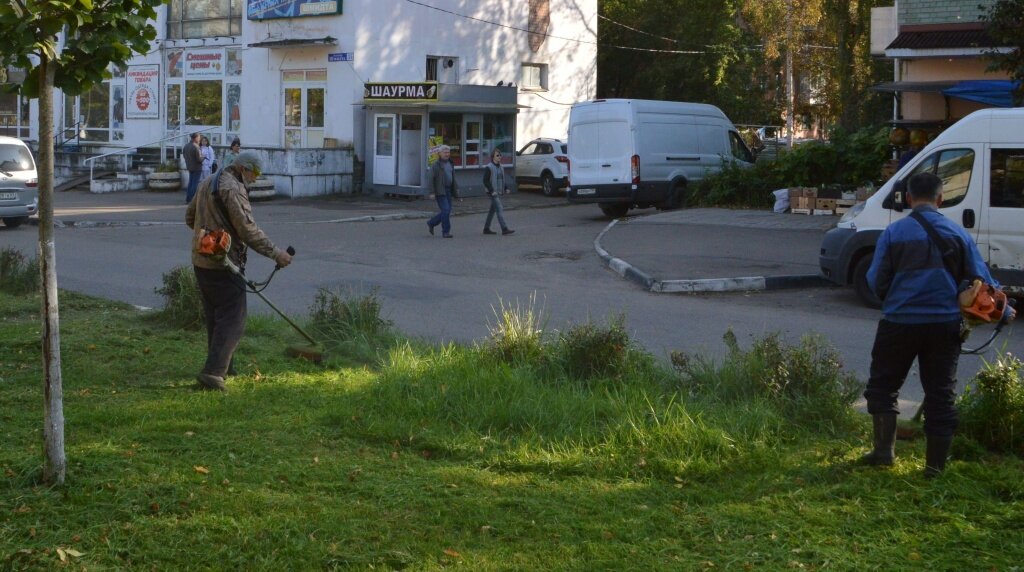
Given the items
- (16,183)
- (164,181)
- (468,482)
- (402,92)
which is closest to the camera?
(468,482)

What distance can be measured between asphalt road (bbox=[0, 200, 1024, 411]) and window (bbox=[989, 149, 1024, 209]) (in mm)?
1791

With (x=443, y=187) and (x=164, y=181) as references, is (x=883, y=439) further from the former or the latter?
(x=164, y=181)

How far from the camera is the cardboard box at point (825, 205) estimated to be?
22673 mm

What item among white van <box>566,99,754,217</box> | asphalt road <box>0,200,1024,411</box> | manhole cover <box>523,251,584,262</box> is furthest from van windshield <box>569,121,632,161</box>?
manhole cover <box>523,251,584,262</box>

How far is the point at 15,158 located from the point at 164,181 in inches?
406

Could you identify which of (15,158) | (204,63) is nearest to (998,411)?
(15,158)

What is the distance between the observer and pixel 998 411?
6082 mm

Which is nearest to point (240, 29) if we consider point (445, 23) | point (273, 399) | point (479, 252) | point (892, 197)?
point (445, 23)

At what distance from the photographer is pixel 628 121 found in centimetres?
2366

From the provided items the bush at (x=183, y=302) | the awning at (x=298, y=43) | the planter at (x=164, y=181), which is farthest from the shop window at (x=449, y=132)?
the bush at (x=183, y=302)

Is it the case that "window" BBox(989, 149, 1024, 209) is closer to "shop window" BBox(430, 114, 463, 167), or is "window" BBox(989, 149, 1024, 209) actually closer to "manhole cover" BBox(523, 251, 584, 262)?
"manhole cover" BBox(523, 251, 584, 262)

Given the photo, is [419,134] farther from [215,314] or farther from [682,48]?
[215,314]

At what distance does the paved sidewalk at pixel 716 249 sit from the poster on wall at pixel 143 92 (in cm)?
2044

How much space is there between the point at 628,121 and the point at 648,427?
58.9 feet
